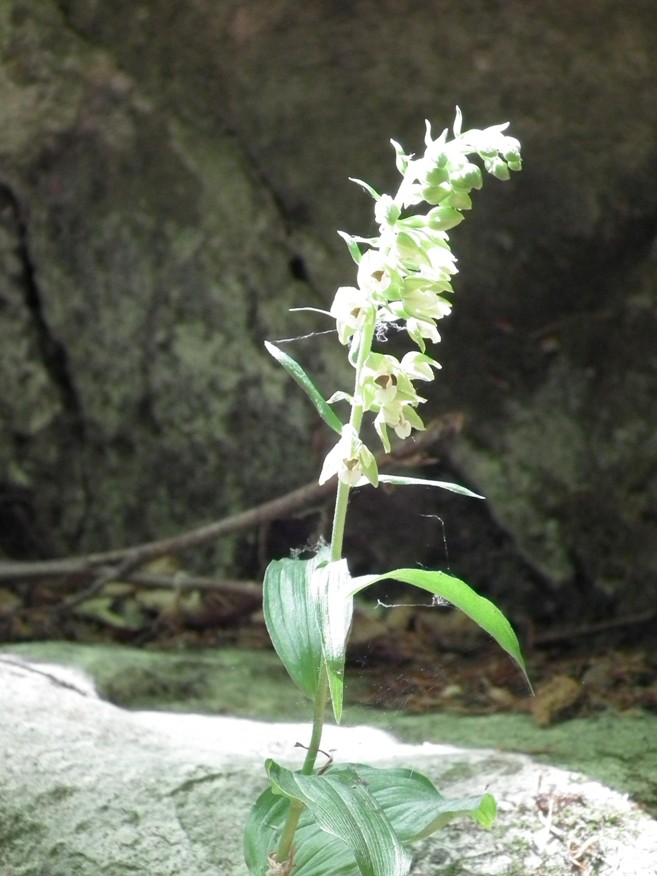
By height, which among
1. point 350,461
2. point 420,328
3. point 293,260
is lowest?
point 350,461

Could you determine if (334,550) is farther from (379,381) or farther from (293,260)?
(293,260)

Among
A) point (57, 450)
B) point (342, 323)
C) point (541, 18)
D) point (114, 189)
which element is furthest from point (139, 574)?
point (541, 18)

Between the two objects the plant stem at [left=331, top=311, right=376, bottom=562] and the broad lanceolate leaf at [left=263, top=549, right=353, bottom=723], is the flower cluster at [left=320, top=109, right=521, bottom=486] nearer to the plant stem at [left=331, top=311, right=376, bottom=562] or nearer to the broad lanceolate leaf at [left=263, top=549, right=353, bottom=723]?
the plant stem at [left=331, top=311, right=376, bottom=562]

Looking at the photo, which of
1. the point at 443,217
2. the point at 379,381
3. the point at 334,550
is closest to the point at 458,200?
the point at 443,217

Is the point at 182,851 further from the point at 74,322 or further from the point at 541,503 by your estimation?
the point at 74,322

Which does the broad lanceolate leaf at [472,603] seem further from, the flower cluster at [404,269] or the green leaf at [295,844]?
the green leaf at [295,844]

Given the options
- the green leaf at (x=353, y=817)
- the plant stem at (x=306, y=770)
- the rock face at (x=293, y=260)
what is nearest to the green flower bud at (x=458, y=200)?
the plant stem at (x=306, y=770)
